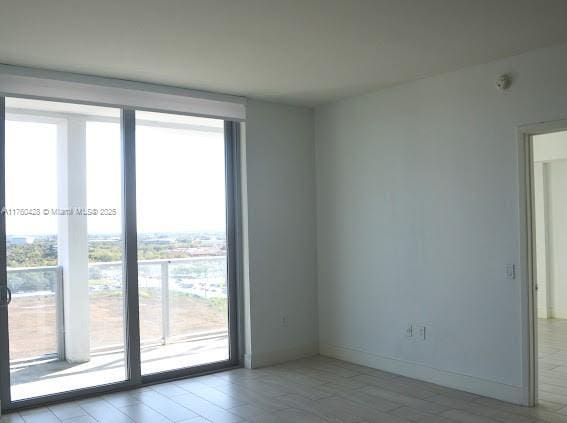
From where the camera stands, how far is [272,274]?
18.3ft

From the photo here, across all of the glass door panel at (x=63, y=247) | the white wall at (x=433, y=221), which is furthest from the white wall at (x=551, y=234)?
the glass door panel at (x=63, y=247)

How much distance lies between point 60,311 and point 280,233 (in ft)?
7.30

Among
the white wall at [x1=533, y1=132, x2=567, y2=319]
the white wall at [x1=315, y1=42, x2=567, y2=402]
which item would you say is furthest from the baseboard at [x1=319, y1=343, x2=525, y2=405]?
the white wall at [x1=533, y1=132, x2=567, y2=319]

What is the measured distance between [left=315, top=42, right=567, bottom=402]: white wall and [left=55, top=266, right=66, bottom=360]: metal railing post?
8.56 feet

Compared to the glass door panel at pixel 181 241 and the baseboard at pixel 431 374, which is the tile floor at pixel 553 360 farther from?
the glass door panel at pixel 181 241

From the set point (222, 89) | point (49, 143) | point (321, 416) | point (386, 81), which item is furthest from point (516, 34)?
point (49, 143)

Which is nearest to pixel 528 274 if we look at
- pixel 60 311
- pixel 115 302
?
pixel 115 302

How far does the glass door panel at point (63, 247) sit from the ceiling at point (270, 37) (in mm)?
539

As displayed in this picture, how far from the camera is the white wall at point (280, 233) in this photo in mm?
5441

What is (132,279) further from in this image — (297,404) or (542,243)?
(542,243)

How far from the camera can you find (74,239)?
460 centimetres

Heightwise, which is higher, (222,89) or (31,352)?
(222,89)

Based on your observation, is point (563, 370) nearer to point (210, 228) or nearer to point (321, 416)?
point (321, 416)

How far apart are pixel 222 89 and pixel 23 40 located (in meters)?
1.85
